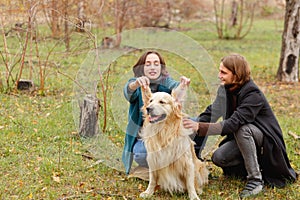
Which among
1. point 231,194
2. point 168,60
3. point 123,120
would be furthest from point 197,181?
point 168,60

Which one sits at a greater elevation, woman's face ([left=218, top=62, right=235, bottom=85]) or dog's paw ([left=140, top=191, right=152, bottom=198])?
woman's face ([left=218, top=62, right=235, bottom=85])

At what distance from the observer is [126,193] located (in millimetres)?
4348

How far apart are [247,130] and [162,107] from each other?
908 mm

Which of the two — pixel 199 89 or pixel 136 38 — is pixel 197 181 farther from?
pixel 136 38

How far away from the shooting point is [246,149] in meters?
4.22

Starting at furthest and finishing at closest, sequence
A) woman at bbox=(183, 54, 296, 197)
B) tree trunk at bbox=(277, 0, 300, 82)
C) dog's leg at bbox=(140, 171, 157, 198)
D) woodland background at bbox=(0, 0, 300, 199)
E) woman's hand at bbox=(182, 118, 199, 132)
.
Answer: tree trunk at bbox=(277, 0, 300, 82) → woodland background at bbox=(0, 0, 300, 199) → dog's leg at bbox=(140, 171, 157, 198) → woman at bbox=(183, 54, 296, 197) → woman's hand at bbox=(182, 118, 199, 132)

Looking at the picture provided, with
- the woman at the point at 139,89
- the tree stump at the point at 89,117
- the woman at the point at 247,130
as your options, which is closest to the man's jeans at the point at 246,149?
the woman at the point at 247,130

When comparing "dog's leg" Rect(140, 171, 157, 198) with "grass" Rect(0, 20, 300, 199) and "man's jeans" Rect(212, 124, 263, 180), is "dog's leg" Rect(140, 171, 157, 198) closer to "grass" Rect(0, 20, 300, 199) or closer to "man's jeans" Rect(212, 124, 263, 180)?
"grass" Rect(0, 20, 300, 199)

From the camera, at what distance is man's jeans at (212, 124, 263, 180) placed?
13.8 ft

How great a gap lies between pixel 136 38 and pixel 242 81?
1225 cm

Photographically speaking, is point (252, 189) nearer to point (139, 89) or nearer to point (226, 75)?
point (226, 75)

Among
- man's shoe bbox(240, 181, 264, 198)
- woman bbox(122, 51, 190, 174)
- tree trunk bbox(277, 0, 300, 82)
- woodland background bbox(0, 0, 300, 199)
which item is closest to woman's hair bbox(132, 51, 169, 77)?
woman bbox(122, 51, 190, 174)

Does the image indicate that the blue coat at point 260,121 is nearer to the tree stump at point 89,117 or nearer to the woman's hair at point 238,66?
the woman's hair at point 238,66

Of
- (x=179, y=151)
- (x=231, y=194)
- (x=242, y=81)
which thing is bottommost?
(x=231, y=194)
